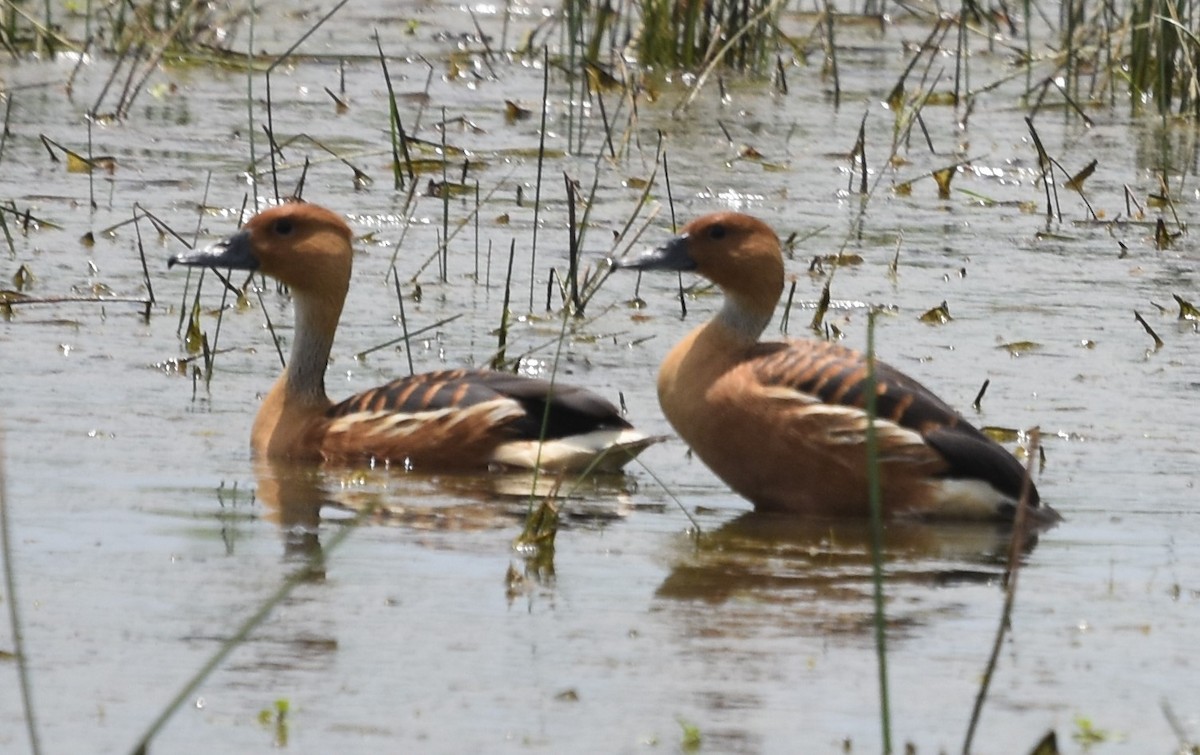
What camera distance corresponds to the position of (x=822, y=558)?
685 cm

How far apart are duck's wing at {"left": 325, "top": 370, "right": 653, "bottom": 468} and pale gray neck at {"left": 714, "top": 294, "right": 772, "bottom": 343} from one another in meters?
0.44

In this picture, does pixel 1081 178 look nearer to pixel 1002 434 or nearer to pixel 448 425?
pixel 1002 434

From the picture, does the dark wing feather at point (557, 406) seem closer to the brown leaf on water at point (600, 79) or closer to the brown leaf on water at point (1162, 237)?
the brown leaf on water at point (1162, 237)

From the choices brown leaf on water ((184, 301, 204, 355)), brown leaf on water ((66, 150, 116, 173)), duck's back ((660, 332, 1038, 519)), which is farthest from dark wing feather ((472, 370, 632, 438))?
brown leaf on water ((66, 150, 116, 173))

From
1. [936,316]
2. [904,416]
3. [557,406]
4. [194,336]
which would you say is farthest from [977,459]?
[194,336]

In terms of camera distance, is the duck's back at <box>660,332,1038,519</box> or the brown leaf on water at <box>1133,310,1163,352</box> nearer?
the duck's back at <box>660,332,1038,519</box>

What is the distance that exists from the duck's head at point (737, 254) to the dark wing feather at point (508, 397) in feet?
1.64

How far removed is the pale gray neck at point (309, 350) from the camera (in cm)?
834

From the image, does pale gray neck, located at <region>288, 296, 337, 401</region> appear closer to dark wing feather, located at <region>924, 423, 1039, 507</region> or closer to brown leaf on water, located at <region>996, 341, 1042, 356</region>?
dark wing feather, located at <region>924, 423, 1039, 507</region>

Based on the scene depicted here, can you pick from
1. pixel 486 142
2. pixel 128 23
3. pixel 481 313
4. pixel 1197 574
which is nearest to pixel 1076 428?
pixel 1197 574

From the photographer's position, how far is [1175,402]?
28.9ft

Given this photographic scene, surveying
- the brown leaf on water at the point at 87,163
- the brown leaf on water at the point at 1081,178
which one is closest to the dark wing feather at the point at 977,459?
the brown leaf on water at the point at 1081,178

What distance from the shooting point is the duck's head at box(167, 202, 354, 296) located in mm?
8578

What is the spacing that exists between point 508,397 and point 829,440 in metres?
1.13
